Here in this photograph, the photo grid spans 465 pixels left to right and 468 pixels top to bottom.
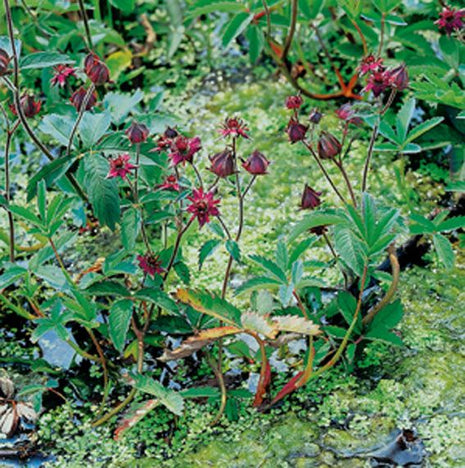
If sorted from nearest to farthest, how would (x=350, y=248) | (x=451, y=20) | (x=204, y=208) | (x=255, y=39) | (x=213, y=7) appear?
(x=204, y=208), (x=350, y=248), (x=451, y=20), (x=213, y=7), (x=255, y=39)

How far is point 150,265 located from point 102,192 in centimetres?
18

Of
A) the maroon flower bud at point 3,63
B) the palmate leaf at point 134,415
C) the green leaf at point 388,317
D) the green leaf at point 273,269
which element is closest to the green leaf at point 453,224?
the green leaf at point 388,317

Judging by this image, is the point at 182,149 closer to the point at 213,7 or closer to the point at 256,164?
the point at 256,164

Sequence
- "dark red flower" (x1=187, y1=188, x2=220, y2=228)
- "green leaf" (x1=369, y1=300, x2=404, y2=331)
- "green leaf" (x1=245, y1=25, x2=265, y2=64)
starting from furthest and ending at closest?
"green leaf" (x1=245, y1=25, x2=265, y2=64), "green leaf" (x1=369, y1=300, x2=404, y2=331), "dark red flower" (x1=187, y1=188, x2=220, y2=228)

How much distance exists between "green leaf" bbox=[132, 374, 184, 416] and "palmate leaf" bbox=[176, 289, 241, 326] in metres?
0.17

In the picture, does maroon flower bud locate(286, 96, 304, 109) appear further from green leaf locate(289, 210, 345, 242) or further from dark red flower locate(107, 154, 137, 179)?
dark red flower locate(107, 154, 137, 179)

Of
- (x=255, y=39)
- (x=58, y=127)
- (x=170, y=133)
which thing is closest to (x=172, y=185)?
(x=170, y=133)

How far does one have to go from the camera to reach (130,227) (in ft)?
5.29

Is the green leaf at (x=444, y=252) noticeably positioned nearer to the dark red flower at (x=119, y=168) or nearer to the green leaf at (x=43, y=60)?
the dark red flower at (x=119, y=168)

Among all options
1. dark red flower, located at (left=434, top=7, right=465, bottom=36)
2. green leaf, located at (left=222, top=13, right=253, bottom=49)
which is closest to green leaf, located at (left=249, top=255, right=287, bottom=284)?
dark red flower, located at (left=434, top=7, right=465, bottom=36)

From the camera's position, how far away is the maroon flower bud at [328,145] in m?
1.60

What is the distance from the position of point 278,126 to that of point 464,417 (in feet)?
3.76

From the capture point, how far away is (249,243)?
210 cm

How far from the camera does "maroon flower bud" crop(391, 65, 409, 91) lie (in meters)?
1.58
